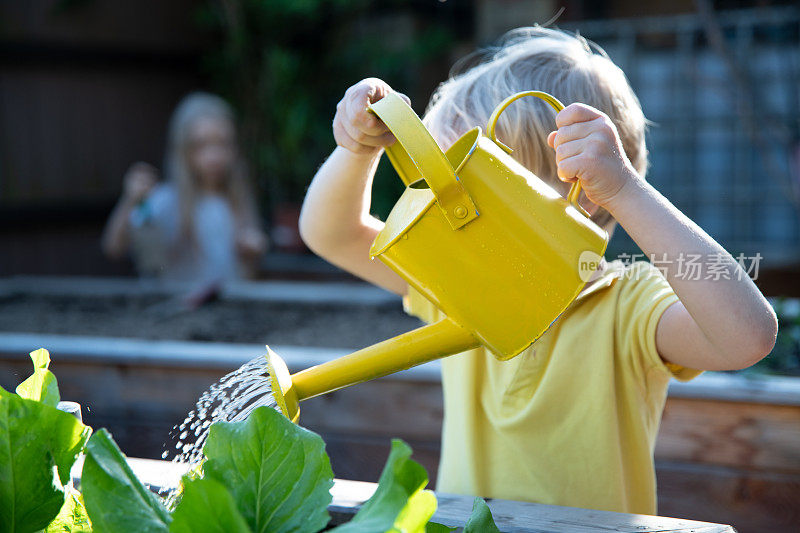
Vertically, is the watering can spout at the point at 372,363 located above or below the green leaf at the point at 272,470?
above

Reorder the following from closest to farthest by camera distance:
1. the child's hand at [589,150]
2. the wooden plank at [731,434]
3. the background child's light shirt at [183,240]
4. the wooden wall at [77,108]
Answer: the child's hand at [589,150] < the wooden plank at [731,434] < the background child's light shirt at [183,240] < the wooden wall at [77,108]

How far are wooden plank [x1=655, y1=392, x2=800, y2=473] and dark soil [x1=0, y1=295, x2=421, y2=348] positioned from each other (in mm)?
923

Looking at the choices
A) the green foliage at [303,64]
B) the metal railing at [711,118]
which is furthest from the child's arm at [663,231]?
the green foliage at [303,64]

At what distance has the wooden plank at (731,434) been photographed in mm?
1521

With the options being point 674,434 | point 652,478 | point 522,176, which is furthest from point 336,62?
point 522,176

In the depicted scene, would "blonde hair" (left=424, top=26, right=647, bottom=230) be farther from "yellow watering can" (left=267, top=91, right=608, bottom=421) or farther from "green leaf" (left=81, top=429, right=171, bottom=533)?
"green leaf" (left=81, top=429, right=171, bottom=533)

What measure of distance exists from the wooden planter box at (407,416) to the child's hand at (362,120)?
0.99 m

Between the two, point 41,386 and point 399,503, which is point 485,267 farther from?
point 41,386

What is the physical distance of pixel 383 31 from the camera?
14.7ft

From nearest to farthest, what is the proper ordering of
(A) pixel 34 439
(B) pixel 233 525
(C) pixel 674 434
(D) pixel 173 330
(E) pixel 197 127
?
(B) pixel 233 525
(A) pixel 34 439
(C) pixel 674 434
(D) pixel 173 330
(E) pixel 197 127

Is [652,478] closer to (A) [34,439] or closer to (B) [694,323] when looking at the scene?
(B) [694,323]

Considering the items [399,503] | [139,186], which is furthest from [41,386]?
[139,186]

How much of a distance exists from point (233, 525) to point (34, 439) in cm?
20

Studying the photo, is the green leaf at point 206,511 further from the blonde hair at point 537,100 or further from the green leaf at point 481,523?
the blonde hair at point 537,100
